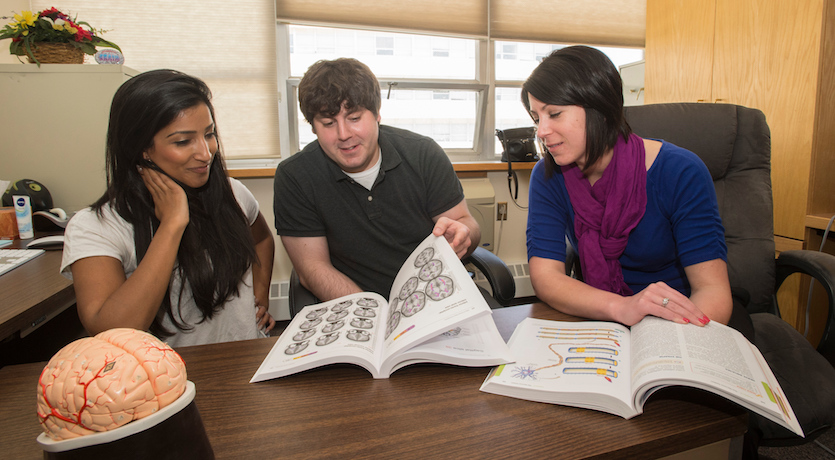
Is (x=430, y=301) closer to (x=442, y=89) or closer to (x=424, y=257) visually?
(x=424, y=257)

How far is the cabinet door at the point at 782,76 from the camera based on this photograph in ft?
5.81

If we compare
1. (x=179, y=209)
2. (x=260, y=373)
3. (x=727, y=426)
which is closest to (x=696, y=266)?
(x=727, y=426)

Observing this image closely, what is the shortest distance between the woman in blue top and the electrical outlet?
5.81ft

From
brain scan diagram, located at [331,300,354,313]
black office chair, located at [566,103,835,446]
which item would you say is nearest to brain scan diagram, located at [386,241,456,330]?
brain scan diagram, located at [331,300,354,313]

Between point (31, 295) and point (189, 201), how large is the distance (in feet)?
1.31

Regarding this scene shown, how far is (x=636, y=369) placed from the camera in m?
0.65

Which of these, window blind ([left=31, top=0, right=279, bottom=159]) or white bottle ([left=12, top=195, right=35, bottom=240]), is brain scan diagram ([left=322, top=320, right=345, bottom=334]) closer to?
white bottle ([left=12, top=195, right=35, bottom=240])

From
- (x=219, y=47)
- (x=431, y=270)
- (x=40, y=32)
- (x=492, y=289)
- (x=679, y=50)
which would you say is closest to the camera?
(x=431, y=270)

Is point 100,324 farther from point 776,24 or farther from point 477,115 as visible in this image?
point 477,115

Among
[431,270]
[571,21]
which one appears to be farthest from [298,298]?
[571,21]

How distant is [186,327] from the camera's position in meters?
1.12

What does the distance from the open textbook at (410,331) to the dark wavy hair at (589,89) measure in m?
0.50

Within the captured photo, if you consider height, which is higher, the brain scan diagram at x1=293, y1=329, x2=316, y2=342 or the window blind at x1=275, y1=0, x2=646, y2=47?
the window blind at x1=275, y1=0, x2=646, y2=47

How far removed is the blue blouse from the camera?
42.5 inches
